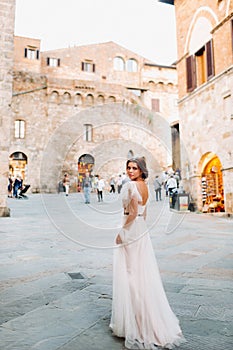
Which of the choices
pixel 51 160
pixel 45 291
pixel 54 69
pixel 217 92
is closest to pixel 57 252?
pixel 45 291

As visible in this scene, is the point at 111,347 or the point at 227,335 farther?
the point at 227,335

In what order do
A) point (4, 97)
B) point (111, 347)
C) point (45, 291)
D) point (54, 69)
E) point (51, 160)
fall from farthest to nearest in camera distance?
point (54, 69) < point (51, 160) < point (4, 97) < point (45, 291) < point (111, 347)

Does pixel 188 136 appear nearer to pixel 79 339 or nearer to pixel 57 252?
pixel 57 252

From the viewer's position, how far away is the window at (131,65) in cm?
3231

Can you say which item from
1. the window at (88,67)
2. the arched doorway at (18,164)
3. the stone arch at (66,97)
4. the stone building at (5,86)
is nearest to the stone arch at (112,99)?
the stone arch at (66,97)

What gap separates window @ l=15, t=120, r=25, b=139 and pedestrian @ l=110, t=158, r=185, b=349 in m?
24.4

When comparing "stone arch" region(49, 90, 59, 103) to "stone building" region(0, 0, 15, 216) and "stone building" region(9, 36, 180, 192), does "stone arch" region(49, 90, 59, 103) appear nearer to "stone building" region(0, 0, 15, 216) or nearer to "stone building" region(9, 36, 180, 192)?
"stone building" region(9, 36, 180, 192)

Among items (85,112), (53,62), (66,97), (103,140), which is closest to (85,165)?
(103,140)

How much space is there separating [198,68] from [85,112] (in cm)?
1712

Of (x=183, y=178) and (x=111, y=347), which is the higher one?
(x=183, y=178)

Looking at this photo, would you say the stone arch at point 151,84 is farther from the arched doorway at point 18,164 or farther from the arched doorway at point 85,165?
the arched doorway at point 18,164

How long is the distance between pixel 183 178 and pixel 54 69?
A: 70.5 feet

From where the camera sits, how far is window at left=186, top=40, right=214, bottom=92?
12078 millimetres

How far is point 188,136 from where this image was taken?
13.4 m
